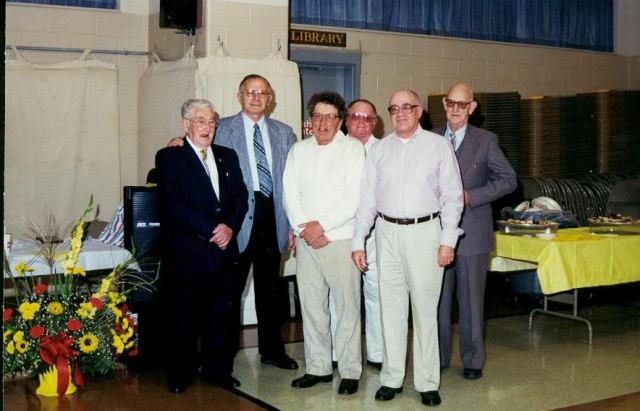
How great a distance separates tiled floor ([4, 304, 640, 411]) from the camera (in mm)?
4012

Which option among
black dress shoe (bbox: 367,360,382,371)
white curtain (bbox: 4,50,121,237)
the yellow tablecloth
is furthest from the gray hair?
white curtain (bbox: 4,50,121,237)

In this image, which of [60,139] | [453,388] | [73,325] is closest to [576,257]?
[453,388]

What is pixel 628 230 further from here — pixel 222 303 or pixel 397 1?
pixel 397 1

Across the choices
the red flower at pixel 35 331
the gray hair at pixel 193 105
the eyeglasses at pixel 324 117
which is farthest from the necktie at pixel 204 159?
the red flower at pixel 35 331

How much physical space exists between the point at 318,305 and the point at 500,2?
5873mm

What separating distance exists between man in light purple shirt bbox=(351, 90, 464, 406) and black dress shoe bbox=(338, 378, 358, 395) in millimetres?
162

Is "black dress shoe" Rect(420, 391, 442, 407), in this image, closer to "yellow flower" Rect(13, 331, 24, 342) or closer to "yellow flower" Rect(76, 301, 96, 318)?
"yellow flower" Rect(76, 301, 96, 318)

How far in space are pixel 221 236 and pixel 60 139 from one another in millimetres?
2971

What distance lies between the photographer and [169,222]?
4172 millimetres

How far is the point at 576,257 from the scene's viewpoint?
5.12 m

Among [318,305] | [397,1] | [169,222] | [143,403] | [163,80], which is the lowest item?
[143,403]

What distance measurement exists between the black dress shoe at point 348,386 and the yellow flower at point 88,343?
1.26 metres

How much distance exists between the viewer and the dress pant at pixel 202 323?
165 inches

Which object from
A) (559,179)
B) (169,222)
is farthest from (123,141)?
(559,179)
